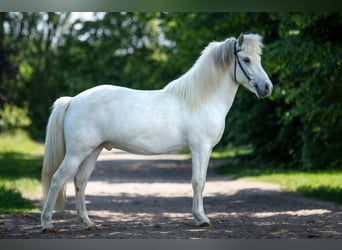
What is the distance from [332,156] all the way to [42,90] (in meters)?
23.4

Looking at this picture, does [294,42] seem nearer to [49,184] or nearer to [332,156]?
[49,184]

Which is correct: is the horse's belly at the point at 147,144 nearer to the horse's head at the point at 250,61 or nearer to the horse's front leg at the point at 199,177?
the horse's front leg at the point at 199,177

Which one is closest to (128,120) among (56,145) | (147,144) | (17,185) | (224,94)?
(147,144)

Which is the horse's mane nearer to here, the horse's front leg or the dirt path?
the horse's front leg

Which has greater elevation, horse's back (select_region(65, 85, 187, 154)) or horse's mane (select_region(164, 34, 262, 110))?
horse's mane (select_region(164, 34, 262, 110))

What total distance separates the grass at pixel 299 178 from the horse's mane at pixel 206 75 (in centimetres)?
401

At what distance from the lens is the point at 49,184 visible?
7.75 metres

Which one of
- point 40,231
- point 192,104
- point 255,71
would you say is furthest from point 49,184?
point 255,71

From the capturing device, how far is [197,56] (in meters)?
22.3

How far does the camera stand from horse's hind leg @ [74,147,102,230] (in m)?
7.74

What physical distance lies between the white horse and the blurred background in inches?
96.3

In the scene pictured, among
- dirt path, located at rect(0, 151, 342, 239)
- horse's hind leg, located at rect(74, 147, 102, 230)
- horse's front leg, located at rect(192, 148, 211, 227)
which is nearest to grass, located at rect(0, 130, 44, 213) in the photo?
dirt path, located at rect(0, 151, 342, 239)

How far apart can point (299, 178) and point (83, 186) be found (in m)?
8.14

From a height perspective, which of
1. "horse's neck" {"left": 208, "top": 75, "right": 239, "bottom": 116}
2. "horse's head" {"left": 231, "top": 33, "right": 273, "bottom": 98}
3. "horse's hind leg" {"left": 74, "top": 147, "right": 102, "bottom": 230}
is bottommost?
"horse's hind leg" {"left": 74, "top": 147, "right": 102, "bottom": 230}
